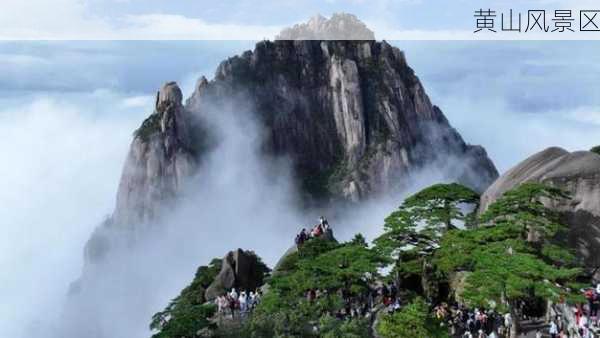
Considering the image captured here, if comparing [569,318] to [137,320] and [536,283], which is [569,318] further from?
[137,320]

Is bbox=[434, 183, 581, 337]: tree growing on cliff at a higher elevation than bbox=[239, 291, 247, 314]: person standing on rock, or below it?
higher

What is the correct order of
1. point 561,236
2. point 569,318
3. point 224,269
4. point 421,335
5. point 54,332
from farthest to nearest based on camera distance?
1. point 54,332
2. point 224,269
3. point 561,236
4. point 569,318
5. point 421,335


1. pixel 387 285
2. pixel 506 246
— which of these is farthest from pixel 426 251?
pixel 506 246

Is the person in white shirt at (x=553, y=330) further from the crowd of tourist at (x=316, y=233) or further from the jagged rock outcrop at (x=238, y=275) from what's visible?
the jagged rock outcrop at (x=238, y=275)

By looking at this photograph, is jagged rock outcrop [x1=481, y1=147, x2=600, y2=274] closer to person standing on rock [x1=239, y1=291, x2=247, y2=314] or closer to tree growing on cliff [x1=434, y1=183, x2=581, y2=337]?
tree growing on cliff [x1=434, y1=183, x2=581, y2=337]

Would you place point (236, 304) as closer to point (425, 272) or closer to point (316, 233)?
point (316, 233)

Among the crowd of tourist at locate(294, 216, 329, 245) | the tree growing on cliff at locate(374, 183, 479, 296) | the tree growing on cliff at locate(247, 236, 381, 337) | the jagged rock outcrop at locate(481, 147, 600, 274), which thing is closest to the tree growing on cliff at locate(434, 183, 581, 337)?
the jagged rock outcrop at locate(481, 147, 600, 274)

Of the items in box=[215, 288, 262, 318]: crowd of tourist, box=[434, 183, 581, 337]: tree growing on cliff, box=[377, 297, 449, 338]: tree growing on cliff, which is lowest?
box=[215, 288, 262, 318]: crowd of tourist
